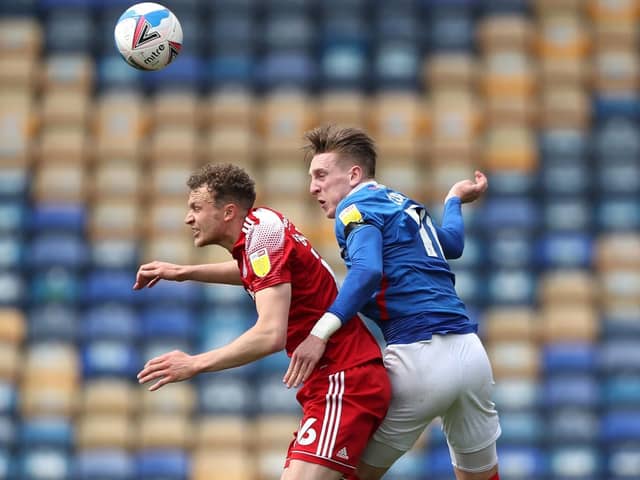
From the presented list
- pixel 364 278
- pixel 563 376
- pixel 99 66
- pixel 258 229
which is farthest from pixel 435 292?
pixel 99 66

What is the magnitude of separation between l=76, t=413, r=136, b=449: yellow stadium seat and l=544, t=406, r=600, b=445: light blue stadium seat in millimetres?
3232

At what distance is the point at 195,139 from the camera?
10.2 metres

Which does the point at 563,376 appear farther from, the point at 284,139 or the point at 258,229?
the point at 258,229

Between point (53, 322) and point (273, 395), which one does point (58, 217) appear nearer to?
point (53, 322)

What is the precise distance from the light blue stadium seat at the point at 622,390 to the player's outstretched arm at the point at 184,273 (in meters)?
5.22

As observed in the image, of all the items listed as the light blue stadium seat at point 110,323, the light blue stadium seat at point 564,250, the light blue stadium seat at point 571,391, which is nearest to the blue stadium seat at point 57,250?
the light blue stadium seat at point 110,323

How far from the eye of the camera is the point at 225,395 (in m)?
9.16

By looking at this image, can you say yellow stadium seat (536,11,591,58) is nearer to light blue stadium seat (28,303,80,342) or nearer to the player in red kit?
light blue stadium seat (28,303,80,342)

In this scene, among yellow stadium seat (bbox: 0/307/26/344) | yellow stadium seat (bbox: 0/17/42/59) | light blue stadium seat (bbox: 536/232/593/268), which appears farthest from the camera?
yellow stadium seat (bbox: 0/17/42/59)

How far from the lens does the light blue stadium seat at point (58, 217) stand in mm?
9852

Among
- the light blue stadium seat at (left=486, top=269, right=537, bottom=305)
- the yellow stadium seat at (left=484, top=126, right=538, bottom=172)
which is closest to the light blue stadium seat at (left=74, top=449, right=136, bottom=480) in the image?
the light blue stadium seat at (left=486, top=269, right=537, bottom=305)

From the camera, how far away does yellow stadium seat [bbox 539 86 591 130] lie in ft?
34.1

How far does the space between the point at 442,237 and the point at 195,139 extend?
5.88 meters

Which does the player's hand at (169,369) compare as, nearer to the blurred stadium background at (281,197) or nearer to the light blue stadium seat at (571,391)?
the blurred stadium background at (281,197)
